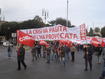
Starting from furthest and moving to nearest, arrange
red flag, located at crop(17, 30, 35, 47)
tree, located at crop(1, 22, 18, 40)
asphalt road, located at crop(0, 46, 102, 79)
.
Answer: tree, located at crop(1, 22, 18, 40), red flag, located at crop(17, 30, 35, 47), asphalt road, located at crop(0, 46, 102, 79)

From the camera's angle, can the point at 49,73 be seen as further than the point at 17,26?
No

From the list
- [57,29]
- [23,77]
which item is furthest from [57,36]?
[23,77]

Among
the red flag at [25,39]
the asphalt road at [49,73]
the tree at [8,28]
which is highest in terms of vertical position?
the tree at [8,28]

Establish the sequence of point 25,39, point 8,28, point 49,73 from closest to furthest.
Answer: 1. point 49,73
2. point 25,39
3. point 8,28

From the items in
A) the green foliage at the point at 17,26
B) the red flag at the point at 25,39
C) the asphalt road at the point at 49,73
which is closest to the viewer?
the asphalt road at the point at 49,73

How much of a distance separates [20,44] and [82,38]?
358cm

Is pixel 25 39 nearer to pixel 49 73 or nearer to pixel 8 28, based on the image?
A: pixel 49 73

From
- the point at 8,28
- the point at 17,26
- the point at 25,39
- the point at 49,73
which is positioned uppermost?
the point at 17,26

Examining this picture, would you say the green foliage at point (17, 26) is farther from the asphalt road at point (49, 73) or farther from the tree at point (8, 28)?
the asphalt road at point (49, 73)

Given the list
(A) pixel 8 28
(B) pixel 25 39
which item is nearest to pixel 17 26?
(A) pixel 8 28

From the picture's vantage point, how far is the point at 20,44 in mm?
11594

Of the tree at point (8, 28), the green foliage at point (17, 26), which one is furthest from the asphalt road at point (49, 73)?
the tree at point (8, 28)

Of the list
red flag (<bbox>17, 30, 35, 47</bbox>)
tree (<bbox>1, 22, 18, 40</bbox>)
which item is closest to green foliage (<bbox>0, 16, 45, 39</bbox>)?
tree (<bbox>1, 22, 18, 40</bbox>)

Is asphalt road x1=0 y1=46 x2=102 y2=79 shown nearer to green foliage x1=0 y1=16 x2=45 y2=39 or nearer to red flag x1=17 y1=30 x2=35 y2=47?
red flag x1=17 y1=30 x2=35 y2=47
